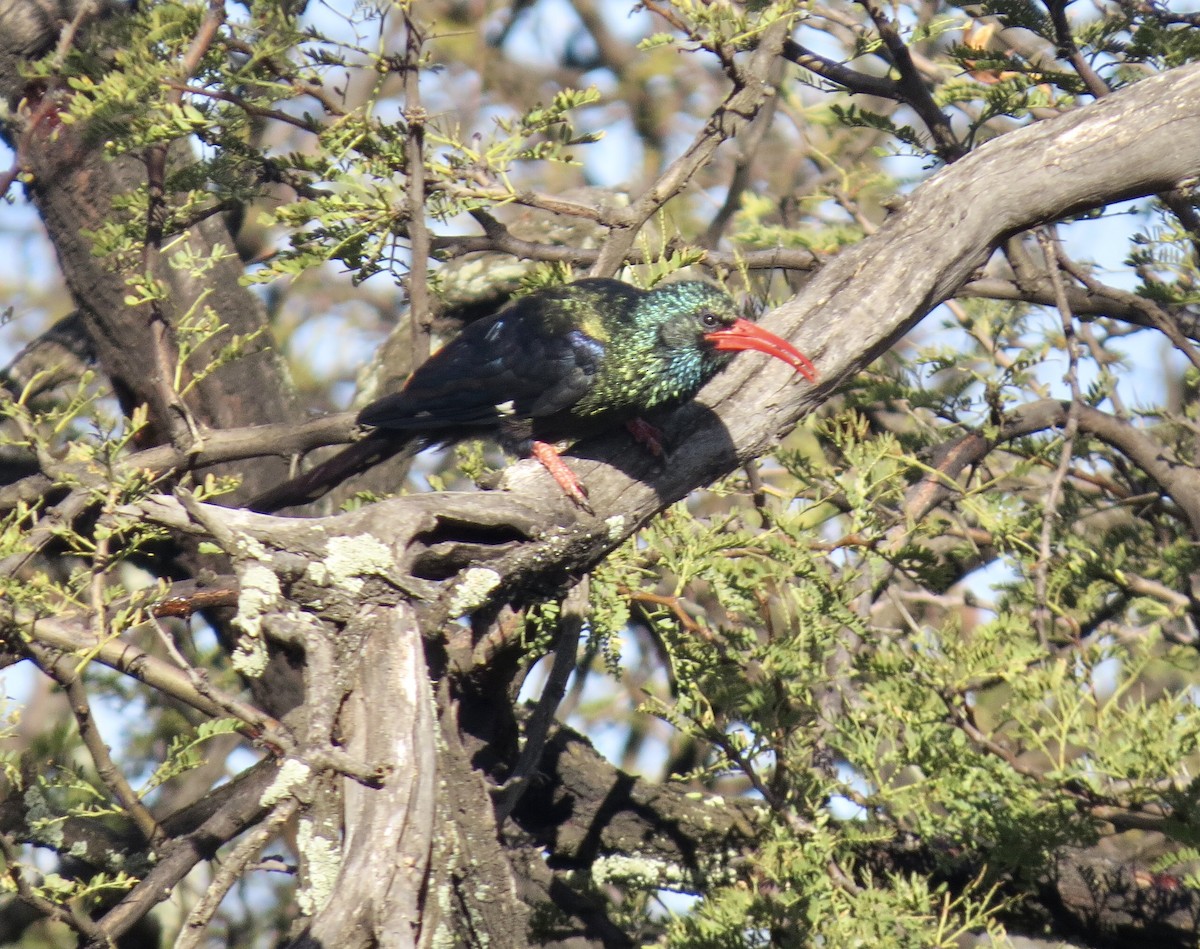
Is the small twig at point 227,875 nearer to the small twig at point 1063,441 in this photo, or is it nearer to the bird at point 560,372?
the bird at point 560,372

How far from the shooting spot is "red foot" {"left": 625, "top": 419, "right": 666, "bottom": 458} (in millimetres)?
3480

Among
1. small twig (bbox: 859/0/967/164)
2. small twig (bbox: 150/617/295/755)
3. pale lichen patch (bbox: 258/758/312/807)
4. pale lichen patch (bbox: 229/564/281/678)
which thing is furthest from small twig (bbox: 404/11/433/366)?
pale lichen patch (bbox: 258/758/312/807)

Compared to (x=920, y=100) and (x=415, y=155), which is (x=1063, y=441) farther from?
(x=415, y=155)

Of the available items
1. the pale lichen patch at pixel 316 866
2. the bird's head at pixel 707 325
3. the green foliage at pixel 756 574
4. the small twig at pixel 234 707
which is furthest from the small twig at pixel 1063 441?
the small twig at pixel 234 707

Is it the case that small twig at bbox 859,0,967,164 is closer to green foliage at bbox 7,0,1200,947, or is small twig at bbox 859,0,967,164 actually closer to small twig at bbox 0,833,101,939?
green foliage at bbox 7,0,1200,947

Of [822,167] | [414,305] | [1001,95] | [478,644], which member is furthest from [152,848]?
[822,167]

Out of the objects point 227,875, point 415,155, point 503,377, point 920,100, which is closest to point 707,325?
point 503,377

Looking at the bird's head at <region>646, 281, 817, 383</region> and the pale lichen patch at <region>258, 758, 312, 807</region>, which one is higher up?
the bird's head at <region>646, 281, 817, 383</region>

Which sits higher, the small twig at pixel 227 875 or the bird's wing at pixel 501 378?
the bird's wing at pixel 501 378

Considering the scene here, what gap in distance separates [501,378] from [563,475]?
81 cm

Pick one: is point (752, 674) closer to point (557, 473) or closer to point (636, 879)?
point (636, 879)

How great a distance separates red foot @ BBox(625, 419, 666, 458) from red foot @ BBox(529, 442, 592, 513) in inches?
9.5

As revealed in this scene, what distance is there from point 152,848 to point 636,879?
1.60 meters

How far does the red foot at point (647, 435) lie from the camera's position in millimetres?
3480
